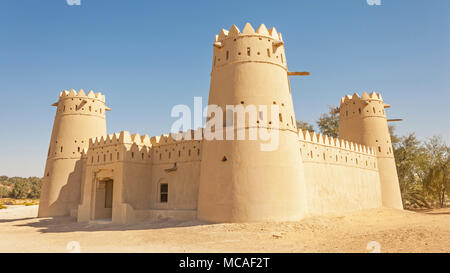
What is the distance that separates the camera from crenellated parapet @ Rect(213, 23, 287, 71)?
17.0 metres

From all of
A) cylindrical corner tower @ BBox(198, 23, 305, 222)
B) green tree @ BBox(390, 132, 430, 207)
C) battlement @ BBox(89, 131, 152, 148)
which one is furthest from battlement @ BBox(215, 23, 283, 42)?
green tree @ BBox(390, 132, 430, 207)

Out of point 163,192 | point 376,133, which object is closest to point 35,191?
point 163,192

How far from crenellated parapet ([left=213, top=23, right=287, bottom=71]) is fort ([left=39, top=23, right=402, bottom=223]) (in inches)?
2.0

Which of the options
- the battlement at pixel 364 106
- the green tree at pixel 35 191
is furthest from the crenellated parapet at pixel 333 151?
the green tree at pixel 35 191

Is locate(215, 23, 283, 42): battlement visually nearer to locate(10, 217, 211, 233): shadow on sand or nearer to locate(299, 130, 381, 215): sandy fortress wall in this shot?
locate(299, 130, 381, 215): sandy fortress wall

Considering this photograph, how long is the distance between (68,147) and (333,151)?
19.8 metres

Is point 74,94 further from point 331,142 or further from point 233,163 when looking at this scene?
point 331,142

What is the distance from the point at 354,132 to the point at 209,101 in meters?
14.9

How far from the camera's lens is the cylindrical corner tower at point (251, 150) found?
15.2m

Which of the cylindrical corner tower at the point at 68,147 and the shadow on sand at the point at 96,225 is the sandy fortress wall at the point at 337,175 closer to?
the shadow on sand at the point at 96,225

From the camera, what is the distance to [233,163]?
1563 cm
